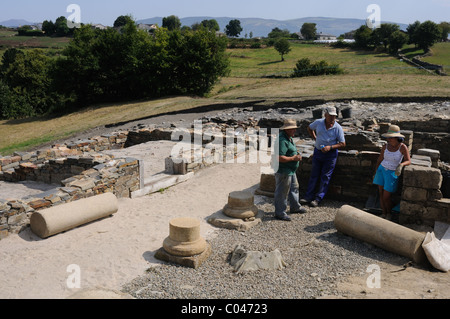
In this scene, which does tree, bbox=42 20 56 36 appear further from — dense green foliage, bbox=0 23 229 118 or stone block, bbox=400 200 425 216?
stone block, bbox=400 200 425 216

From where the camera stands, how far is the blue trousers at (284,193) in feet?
24.9

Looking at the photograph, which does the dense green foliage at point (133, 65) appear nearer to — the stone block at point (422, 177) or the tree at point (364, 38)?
the stone block at point (422, 177)

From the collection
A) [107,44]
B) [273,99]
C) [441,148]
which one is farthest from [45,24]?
[441,148]

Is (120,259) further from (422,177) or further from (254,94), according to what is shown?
(254,94)

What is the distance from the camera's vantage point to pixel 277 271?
5.74 meters

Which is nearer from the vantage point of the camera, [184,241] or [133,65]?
[184,241]

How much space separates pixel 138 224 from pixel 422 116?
509 inches

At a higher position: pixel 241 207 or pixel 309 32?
pixel 309 32

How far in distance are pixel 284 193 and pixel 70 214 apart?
155 inches

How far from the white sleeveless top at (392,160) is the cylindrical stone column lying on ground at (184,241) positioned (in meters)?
3.64

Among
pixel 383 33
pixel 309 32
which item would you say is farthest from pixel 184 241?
pixel 309 32

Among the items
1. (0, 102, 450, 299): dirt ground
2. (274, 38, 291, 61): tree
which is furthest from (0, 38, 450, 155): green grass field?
(0, 102, 450, 299): dirt ground

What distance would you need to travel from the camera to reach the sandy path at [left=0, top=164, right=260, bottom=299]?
559 centimetres

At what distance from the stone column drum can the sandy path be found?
0.53 m
